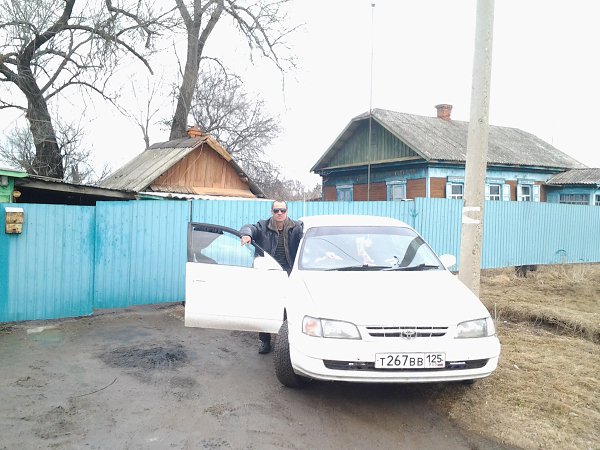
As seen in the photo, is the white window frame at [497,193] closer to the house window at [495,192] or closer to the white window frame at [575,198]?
the house window at [495,192]

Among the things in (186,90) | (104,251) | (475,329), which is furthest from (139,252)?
(186,90)

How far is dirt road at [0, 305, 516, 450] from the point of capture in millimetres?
3408

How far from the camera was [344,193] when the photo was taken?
2317 cm

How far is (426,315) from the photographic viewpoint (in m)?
3.67

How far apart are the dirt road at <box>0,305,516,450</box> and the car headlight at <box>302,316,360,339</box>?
686 millimetres

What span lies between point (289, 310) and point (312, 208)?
5.36m

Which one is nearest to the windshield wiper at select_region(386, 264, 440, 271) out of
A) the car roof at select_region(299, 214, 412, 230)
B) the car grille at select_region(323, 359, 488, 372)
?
the car roof at select_region(299, 214, 412, 230)

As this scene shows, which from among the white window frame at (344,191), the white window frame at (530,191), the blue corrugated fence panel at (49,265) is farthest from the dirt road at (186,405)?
the white window frame at (530,191)

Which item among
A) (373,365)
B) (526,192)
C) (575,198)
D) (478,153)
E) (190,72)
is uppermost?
(190,72)

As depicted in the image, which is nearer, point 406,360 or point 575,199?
point 406,360

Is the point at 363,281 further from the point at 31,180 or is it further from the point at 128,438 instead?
the point at 31,180

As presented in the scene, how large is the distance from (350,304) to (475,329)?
99cm

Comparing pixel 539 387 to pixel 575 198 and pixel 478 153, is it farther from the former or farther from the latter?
pixel 575 198

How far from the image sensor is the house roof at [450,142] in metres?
18.8
